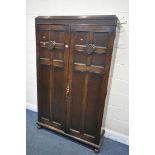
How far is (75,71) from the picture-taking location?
6.44ft

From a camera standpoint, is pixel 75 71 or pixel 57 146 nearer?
pixel 75 71

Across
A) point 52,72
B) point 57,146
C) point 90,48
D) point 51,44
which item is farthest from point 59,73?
point 57,146

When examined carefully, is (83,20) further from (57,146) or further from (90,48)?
(57,146)

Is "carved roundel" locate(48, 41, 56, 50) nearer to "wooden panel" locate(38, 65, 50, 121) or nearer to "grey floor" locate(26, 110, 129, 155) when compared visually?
"wooden panel" locate(38, 65, 50, 121)

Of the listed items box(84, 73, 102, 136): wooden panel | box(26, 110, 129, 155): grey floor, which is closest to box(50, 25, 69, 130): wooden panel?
box(26, 110, 129, 155): grey floor

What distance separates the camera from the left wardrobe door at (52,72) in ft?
6.49

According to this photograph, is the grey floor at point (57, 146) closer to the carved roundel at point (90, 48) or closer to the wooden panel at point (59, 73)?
the wooden panel at point (59, 73)

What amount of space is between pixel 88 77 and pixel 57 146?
1116 mm

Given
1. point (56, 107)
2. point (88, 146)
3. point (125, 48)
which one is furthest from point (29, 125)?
point (125, 48)

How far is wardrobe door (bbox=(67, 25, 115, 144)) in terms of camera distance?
5.69 ft

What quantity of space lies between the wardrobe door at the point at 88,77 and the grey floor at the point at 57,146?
18 cm
